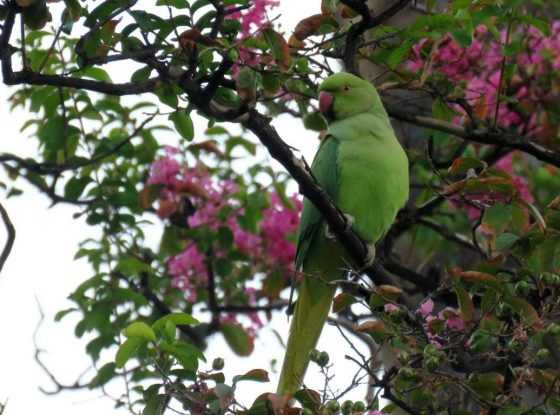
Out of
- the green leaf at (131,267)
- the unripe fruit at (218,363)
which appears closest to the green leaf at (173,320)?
the unripe fruit at (218,363)

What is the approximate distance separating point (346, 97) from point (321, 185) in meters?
0.45

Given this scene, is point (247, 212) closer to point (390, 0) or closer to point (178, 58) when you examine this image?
point (390, 0)

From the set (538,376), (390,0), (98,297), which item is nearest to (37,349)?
(98,297)

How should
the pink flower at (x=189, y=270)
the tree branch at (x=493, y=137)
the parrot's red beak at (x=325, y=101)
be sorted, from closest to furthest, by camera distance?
the tree branch at (x=493, y=137)
the parrot's red beak at (x=325, y=101)
the pink flower at (x=189, y=270)

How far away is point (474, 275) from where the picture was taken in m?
2.85

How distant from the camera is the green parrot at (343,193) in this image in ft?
13.2

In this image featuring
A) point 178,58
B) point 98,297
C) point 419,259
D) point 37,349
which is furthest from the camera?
point 419,259

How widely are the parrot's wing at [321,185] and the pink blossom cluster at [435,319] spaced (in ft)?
3.47

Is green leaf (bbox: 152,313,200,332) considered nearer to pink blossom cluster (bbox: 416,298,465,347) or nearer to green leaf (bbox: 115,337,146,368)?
green leaf (bbox: 115,337,146,368)

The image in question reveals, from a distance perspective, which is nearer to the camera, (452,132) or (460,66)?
(452,132)

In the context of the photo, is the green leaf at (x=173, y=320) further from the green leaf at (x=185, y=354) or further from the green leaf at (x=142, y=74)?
the green leaf at (x=142, y=74)

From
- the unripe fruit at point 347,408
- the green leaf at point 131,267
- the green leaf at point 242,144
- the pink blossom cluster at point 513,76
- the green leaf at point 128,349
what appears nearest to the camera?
the unripe fruit at point 347,408

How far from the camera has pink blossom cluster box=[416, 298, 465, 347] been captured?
9.32 feet

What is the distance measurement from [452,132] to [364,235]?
1.80 feet
